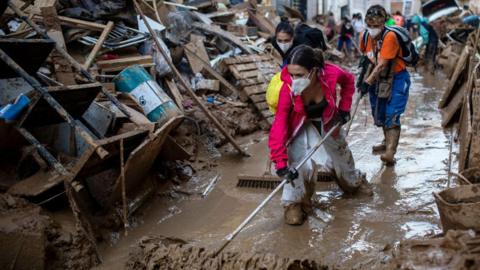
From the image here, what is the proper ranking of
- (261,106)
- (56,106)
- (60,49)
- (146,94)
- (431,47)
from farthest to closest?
(431,47) → (261,106) → (146,94) → (60,49) → (56,106)

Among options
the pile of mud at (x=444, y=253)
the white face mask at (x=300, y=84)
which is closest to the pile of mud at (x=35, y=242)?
the white face mask at (x=300, y=84)

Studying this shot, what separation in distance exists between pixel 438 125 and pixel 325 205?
362 cm

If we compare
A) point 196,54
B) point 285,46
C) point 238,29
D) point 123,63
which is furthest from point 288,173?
point 238,29

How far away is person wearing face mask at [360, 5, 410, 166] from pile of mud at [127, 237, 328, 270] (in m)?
2.67

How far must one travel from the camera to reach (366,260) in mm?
3438

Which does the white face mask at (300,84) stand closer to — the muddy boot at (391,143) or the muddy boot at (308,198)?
the muddy boot at (308,198)

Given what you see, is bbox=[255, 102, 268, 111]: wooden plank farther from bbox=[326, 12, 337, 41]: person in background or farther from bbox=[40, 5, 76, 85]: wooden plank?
bbox=[326, 12, 337, 41]: person in background

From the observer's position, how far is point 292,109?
3.94 meters

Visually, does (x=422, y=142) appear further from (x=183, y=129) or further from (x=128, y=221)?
(x=128, y=221)

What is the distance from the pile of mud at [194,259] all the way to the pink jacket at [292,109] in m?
0.87

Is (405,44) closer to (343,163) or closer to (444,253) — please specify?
(343,163)

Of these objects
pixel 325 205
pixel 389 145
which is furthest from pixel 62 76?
pixel 389 145

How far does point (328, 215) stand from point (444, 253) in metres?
1.78

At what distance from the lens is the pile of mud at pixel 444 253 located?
8.11 feet
